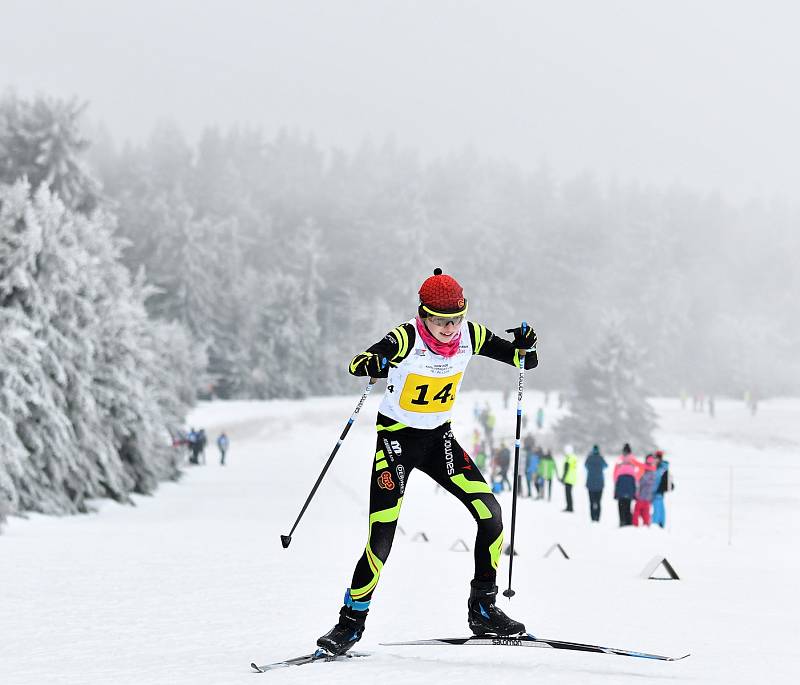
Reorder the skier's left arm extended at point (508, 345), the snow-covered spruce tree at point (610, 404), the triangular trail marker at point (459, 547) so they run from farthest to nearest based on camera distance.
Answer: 1. the snow-covered spruce tree at point (610, 404)
2. the triangular trail marker at point (459, 547)
3. the skier's left arm extended at point (508, 345)

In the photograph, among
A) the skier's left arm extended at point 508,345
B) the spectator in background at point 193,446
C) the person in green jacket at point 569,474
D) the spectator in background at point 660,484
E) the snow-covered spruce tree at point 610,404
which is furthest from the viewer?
the snow-covered spruce tree at point 610,404

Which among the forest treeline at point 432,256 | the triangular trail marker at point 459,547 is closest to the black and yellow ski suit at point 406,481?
the triangular trail marker at point 459,547

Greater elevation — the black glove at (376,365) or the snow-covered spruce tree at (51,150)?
the snow-covered spruce tree at (51,150)

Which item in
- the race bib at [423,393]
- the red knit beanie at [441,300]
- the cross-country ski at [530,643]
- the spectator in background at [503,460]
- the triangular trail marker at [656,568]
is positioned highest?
the red knit beanie at [441,300]

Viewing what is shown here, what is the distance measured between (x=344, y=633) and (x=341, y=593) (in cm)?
379

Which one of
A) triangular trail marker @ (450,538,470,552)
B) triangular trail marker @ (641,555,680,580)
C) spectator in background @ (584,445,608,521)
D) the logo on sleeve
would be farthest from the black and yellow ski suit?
spectator in background @ (584,445,608,521)

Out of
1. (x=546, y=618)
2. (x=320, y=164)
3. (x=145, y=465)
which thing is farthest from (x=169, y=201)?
(x=546, y=618)

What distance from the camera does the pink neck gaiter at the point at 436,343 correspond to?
5945 mm

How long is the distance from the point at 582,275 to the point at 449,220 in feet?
57.0

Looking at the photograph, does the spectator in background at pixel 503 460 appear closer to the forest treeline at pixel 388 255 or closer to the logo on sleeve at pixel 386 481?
the forest treeline at pixel 388 255

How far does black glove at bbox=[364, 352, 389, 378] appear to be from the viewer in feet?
18.5

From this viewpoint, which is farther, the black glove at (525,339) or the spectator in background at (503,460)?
the spectator in background at (503,460)

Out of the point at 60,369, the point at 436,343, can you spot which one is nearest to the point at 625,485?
the point at 60,369

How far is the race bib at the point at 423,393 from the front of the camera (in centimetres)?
595
